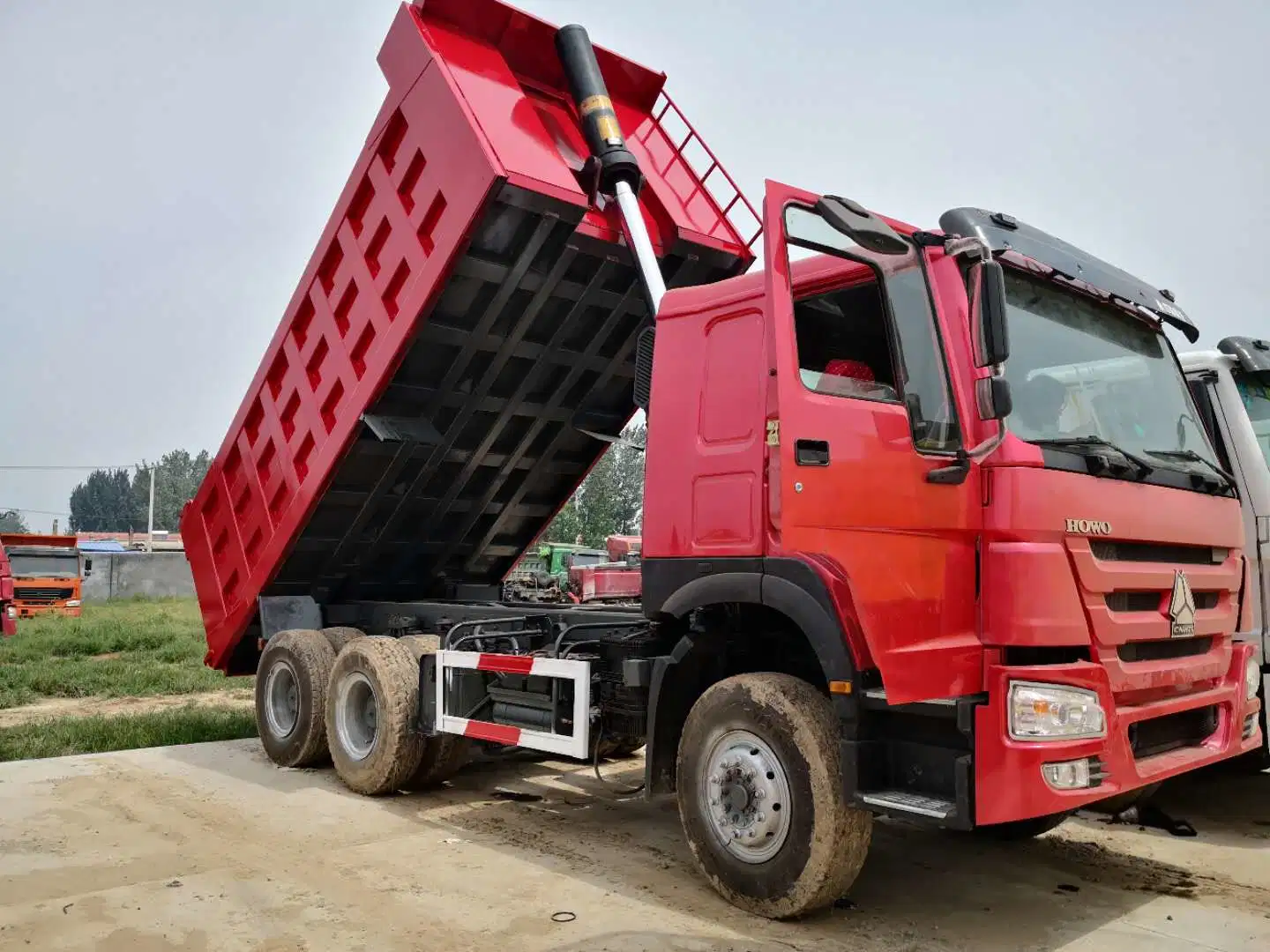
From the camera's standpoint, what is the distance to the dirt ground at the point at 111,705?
34.0 feet

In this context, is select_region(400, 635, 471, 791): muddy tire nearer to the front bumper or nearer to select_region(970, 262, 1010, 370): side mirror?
the front bumper

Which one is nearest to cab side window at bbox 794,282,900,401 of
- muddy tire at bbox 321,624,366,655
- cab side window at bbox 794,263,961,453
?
cab side window at bbox 794,263,961,453

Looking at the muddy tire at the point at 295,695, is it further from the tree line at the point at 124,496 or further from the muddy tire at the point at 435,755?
the tree line at the point at 124,496

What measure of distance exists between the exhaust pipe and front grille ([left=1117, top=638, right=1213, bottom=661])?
9.73 feet

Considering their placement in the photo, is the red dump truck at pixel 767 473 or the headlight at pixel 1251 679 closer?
the red dump truck at pixel 767 473

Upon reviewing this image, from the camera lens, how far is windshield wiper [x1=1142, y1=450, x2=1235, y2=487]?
14.8 feet

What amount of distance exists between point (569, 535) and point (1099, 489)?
51201 millimetres

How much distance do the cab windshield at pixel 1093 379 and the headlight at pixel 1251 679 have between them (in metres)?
0.93

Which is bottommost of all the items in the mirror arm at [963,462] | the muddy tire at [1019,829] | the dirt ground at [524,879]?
the dirt ground at [524,879]

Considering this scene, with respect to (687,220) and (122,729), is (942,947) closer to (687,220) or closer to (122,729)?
(687,220)

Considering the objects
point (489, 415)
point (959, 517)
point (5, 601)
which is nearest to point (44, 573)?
point (5, 601)

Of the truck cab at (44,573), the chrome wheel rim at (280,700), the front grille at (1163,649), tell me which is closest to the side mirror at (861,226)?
the front grille at (1163,649)

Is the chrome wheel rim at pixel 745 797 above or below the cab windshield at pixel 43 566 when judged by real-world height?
below

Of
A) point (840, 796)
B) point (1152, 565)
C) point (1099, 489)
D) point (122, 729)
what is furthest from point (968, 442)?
point (122, 729)
